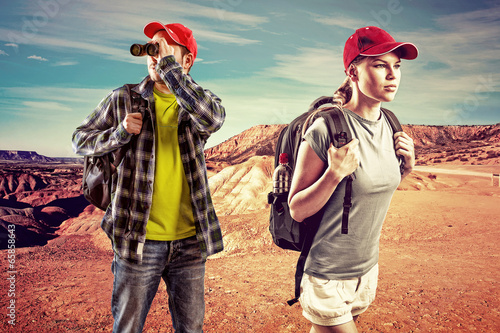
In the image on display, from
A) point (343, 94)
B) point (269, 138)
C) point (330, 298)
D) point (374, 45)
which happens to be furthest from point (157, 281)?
point (269, 138)

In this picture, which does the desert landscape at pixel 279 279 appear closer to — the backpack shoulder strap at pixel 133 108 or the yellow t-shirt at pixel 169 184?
the yellow t-shirt at pixel 169 184

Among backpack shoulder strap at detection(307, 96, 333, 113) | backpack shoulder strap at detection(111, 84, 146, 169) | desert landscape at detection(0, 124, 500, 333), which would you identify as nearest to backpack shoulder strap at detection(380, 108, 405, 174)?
backpack shoulder strap at detection(307, 96, 333, 113)

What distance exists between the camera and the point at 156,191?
2508 millimetres

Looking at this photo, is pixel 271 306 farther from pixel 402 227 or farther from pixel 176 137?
pixel 402 227

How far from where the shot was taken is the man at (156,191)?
7.97 feet

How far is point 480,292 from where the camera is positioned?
580cm

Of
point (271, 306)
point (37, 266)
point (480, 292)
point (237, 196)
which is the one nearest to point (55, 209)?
point (237, 196)

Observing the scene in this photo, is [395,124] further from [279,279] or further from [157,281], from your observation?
[279,279]

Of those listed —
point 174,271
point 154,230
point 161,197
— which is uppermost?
point 161,197

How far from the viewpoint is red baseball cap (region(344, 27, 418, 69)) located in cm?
246

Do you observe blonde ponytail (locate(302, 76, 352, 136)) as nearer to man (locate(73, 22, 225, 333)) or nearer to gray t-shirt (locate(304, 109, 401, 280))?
gray t-shirt (locate(304, 109, 401, 280))

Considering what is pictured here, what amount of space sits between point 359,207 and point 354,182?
16 cm

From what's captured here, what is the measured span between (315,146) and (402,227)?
7904mm

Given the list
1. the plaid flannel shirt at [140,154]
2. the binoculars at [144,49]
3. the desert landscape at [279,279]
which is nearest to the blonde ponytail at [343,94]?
the plaid flannel shirt at [140,154]
